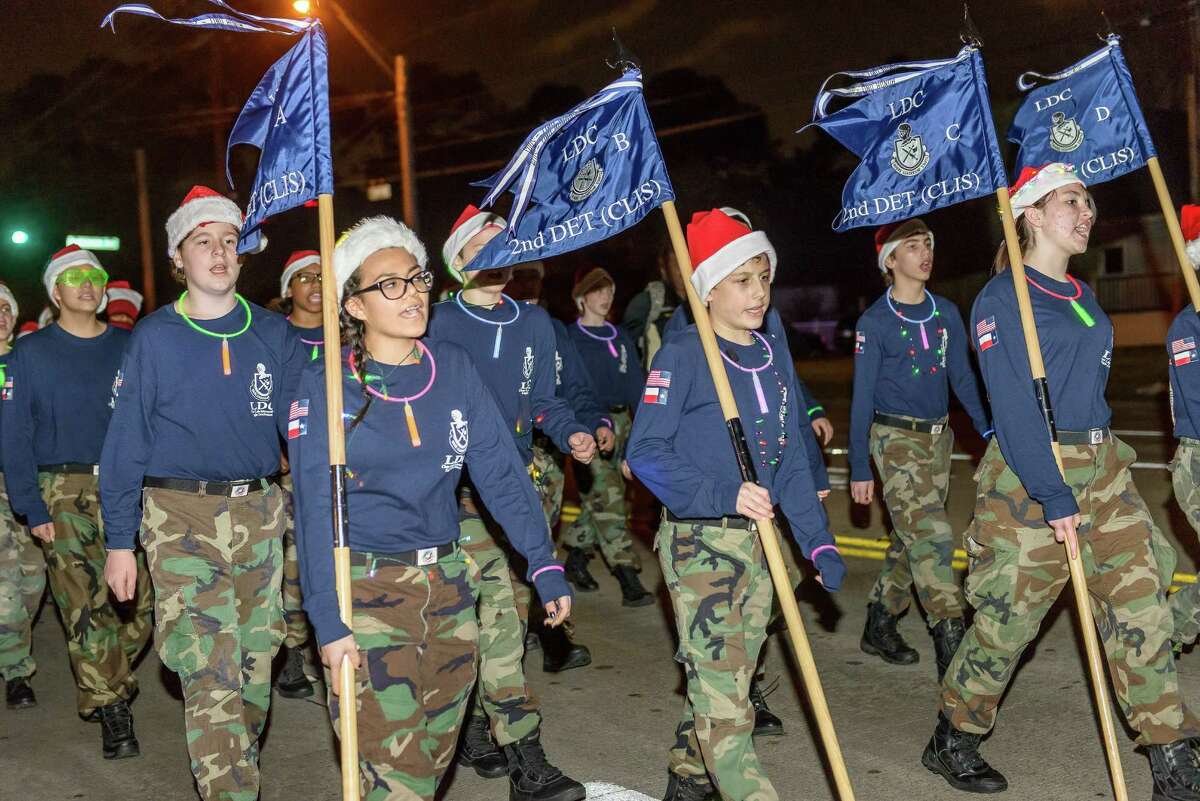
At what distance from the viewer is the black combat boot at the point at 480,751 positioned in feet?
20.0

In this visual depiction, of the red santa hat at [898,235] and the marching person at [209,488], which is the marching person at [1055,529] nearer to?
the red santa hat at [898,235]

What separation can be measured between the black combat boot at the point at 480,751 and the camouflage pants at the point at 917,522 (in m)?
2.46

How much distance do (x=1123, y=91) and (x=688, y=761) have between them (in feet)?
12.3

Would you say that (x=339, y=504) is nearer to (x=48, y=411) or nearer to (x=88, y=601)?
(x=88, y=601)

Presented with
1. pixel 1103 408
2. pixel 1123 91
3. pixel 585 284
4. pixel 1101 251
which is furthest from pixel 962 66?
pixel 1101 251

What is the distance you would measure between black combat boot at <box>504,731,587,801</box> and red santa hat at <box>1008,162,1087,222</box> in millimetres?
3049

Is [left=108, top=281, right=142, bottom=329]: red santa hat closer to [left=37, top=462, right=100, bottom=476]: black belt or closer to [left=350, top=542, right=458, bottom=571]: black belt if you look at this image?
[left=37, top=462, right=100, bottom=476]: black belt

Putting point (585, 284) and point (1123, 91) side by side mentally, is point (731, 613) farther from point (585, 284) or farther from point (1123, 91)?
point (585, 284)

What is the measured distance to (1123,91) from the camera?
248 inches

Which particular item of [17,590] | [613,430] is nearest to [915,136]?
[613,430]

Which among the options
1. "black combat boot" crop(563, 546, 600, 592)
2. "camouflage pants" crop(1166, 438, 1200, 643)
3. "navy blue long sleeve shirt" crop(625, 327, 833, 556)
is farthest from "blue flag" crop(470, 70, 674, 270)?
"black combat boot" crop(563, 546, 600, 592)

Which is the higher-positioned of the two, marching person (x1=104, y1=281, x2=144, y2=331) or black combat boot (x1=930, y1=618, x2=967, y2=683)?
marching person (x1=104, y1=281, x2=144, y2=331)

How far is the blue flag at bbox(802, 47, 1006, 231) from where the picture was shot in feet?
18.4

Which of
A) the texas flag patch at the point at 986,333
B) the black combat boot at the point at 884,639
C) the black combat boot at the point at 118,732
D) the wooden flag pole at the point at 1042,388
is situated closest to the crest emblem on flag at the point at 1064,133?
the wooden flag pole at the point at 1042,388
